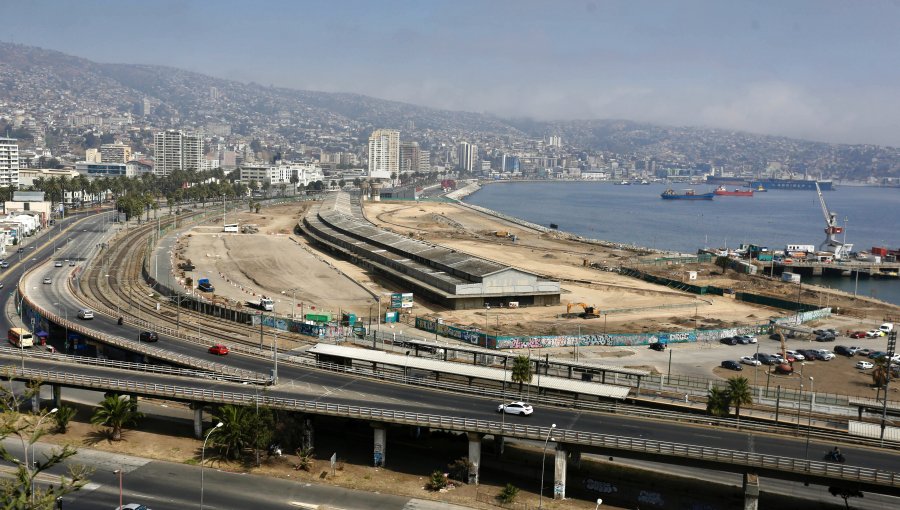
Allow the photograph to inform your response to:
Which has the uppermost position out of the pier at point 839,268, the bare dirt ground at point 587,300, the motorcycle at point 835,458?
the motorcycle at point 835,458

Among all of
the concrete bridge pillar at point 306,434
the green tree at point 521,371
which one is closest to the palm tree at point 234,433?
the concrete bridge pillar at point 306,434

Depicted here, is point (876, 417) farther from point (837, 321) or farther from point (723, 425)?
point (837, 321)

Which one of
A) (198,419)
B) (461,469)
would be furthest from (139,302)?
(461,469)

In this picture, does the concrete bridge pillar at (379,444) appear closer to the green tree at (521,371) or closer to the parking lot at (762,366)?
the green tree at (521,371)

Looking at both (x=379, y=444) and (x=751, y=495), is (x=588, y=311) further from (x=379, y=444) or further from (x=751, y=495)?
(x=751, y=495)

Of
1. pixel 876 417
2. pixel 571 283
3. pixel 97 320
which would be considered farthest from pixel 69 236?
pixel 876 417

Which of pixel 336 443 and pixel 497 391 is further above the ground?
pixel 497 391
